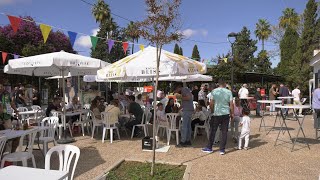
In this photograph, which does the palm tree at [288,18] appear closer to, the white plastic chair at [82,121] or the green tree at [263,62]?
the green tree at [263,62]

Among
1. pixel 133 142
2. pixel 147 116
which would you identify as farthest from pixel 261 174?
pixel 147 116

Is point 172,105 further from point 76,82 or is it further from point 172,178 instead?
point 76,82

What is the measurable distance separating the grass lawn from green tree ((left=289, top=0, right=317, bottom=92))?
19480 millimetres

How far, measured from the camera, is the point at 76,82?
20.8 metres

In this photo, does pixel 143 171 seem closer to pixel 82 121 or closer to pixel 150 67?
pixel 150 67

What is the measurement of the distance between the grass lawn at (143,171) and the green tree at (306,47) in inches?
767

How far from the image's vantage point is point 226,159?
6266 mm

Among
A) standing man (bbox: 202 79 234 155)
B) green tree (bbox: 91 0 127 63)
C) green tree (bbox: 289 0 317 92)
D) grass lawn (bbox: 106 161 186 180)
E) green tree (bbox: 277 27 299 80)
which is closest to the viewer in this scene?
grass lawn (bbox: 106 161 186 180)

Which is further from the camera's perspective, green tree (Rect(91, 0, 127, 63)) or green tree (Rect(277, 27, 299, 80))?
green tree (Rect(91, 0, 127, 63))

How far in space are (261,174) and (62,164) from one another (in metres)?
3.35

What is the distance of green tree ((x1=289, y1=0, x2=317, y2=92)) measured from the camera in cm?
2181

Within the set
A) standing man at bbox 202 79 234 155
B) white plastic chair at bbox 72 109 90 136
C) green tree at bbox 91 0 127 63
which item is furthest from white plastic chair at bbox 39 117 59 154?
green tree at bbox 91 0 127 63

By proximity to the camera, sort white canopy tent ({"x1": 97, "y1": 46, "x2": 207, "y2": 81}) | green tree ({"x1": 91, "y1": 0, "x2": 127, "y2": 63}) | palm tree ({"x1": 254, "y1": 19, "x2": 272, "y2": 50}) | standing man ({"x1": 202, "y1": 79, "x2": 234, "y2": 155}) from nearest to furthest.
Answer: white canopy tent ({"x1": 97, "y1": 46, "x2": 207, "y2": 81}) < standing man ({"x1": 202, "y1": 79, "x2": 234, "y2": 155}) < green tree ({"x1": 91, "y1": 0, "x2": 127, "y2": 63}) < palm tree ({"x1": 254, "y1": 19, "x2": 272, "y2": 50})

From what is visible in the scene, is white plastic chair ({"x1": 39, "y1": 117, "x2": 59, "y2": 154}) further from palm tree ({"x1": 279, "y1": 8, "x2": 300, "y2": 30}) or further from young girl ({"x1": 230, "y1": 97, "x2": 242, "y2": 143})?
palm tree ({"x1": 279, "y1": 8, "x2": 300, "y2": 30})
